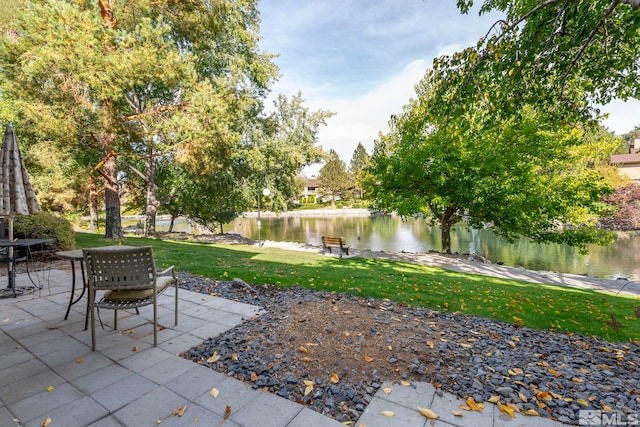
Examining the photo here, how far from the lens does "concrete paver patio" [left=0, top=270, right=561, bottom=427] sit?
2.07 m

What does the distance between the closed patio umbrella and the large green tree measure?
3.79 m

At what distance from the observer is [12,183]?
4633 mm

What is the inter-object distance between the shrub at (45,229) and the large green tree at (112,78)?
2.44 metres

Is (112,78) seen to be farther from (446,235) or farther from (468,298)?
(446,235)

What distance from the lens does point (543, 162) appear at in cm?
1177

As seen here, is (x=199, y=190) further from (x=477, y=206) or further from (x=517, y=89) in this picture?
(x=517, y=89)

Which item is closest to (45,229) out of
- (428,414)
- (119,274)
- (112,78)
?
(112,78)

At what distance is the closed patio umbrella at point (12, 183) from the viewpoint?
4.48 m

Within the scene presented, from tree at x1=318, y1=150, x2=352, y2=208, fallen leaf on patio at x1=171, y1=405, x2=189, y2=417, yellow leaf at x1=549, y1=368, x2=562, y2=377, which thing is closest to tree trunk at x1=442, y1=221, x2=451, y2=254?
yellow leaf at x1=549, y1=368, x2=562, y2=377

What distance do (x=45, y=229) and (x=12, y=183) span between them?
12.7 feet

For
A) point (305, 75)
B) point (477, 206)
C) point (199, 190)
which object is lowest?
point (477, 206)

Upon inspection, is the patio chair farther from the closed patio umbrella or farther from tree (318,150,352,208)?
tree (318,150,352,208)

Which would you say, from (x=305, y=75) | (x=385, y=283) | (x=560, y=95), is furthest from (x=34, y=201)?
(x=305, y=75)

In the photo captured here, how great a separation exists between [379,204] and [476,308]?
9.58 meters
